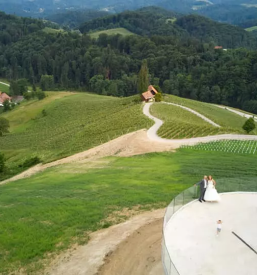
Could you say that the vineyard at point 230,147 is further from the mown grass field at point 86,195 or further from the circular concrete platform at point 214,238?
the circular concrete platform at point 214,238

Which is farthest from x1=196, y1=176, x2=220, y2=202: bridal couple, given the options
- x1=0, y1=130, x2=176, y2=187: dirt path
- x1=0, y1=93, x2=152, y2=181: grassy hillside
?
x1=0, y1=93, x2=152, y2=181: grassy hillside

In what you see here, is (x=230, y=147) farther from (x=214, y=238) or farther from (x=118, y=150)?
(x=214, y=238)

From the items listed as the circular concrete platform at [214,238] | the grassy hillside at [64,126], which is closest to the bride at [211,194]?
the circular concrete platform at [214,238]

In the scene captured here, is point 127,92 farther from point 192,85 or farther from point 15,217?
point 15,217

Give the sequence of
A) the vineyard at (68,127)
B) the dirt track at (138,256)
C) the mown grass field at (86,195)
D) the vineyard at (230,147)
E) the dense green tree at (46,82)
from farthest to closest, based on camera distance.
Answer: the dense green tree at (46,82), the vineyard at (68,127), the vineyard at (230,147), the mown grass field at (86,195), the dirt track at (138,256)

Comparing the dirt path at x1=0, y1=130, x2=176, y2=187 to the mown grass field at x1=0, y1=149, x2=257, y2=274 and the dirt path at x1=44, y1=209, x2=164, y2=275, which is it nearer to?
the mown grass field at x1=0, y1=149, x2=257, y2=274

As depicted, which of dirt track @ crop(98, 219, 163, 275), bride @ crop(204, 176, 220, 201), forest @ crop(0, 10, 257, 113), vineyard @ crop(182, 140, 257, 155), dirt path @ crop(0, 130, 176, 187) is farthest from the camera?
forest @ crop(0, 10, 257, 113)

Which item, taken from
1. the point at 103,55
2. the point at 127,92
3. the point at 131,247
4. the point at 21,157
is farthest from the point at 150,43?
the point at 131,247

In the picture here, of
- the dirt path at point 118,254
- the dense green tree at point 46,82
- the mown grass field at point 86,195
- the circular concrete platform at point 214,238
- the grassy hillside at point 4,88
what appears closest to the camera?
the circular concrete platform at point 214,238
